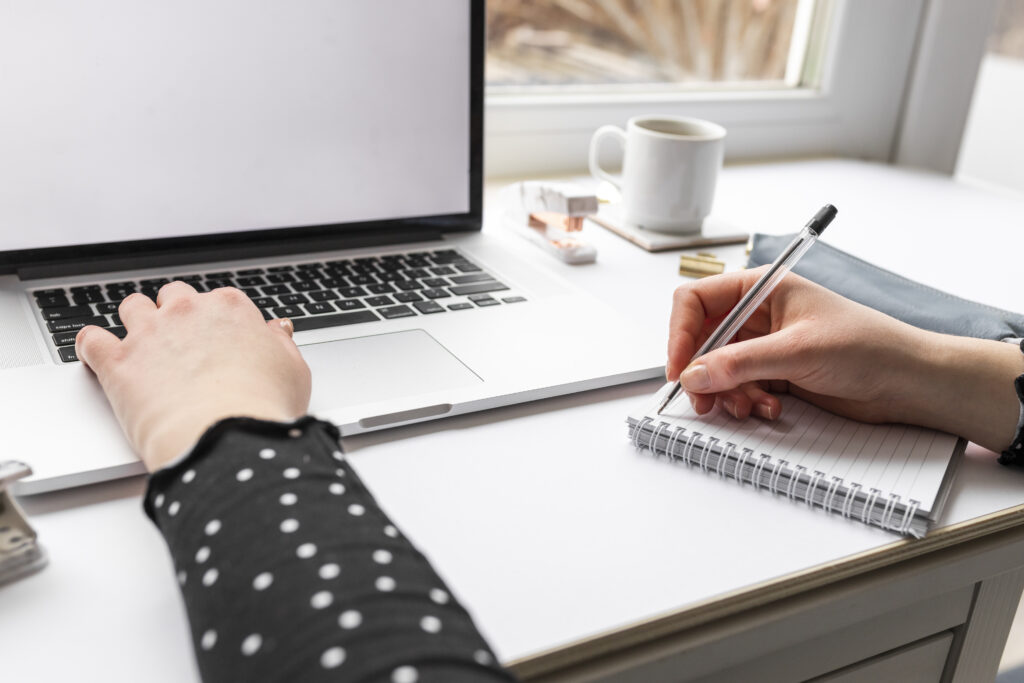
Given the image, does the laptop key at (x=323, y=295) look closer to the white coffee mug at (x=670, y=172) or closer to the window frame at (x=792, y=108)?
the white coffee mug at (x=670, y=172)

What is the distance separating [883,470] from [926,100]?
1.14 m

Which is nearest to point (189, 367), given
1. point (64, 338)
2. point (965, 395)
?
point (64, 338)

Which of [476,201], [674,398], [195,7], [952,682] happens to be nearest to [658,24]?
[476,201]

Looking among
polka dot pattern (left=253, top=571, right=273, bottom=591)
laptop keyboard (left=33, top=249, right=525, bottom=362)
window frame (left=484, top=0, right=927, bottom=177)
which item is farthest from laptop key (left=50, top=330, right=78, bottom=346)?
window frame (left=484, top=0, right=927, bottom=177)

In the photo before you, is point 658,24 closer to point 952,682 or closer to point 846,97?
point 846,97

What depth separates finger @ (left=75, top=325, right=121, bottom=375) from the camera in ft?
1.82

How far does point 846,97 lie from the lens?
1.44 m

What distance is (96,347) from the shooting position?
56 centimetres

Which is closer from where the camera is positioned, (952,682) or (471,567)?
(471,567)

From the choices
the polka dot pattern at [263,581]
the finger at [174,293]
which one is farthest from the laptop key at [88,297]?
the polka dot pattern at [263,581]

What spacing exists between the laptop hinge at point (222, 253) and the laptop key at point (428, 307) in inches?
5.9

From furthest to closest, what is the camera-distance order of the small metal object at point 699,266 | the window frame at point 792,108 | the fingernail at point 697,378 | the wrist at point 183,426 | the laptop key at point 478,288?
1. the window frame at point 792,108
2. the small metal object at point 699,266
3. the laptop key at point 478,288
4. the fingernail at point 697,378
5. the wrist at point 183,426

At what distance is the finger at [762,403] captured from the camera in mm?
574

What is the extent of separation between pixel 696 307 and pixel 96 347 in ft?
1.38
